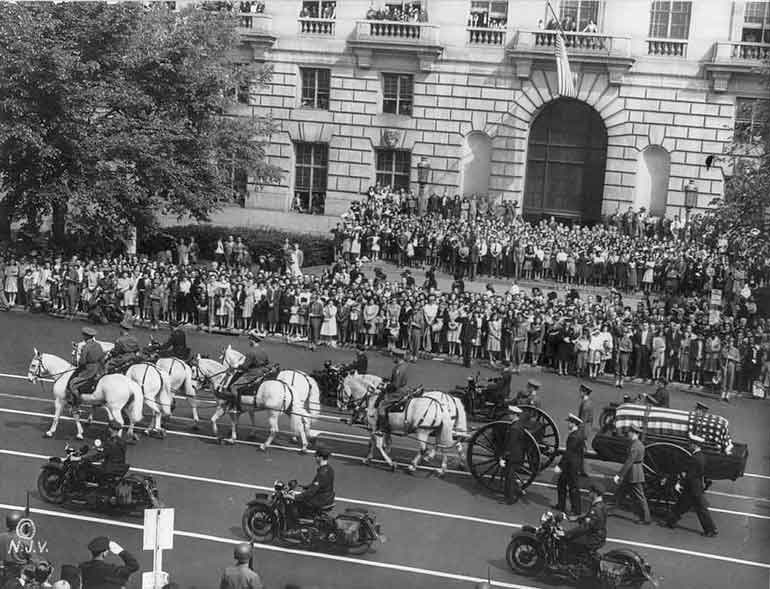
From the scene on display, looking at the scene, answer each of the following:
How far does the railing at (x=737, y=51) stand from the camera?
3912 cm

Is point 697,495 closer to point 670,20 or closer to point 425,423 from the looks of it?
point 425,423

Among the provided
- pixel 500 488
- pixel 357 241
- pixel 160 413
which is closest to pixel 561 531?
pixel 500 488

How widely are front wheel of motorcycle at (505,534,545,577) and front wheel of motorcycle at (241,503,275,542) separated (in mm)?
3621

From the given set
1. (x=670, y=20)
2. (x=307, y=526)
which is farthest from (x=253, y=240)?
(x=307, y=526)

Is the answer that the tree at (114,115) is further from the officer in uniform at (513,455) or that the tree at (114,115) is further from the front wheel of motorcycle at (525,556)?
the front wheel of motorcycle at (525,556)

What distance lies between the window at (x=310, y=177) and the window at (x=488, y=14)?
837cm

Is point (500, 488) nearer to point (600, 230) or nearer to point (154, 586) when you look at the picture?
point (154, 586)

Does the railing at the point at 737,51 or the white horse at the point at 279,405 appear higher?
the railing at the point at 737,51

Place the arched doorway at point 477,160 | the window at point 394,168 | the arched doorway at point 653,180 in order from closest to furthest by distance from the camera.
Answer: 1. the arched doorway at point 653,180
2. the arched doorway at point 477,160
3. the window at point 394,168

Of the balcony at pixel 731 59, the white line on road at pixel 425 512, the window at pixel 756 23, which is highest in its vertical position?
the window at pixel 756 23

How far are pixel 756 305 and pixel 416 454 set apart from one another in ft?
47.5

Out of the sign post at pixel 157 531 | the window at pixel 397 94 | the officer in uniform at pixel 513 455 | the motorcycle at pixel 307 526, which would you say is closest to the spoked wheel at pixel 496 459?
the officer in uniform at pixel 513 455

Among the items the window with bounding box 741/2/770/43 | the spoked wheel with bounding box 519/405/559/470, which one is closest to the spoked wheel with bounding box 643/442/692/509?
the spoked wheel with bounding box 519/405/559/470

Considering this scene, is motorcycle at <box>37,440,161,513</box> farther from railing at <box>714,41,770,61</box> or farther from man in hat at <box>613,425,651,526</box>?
railing at <box>714,41,770,61</box>
